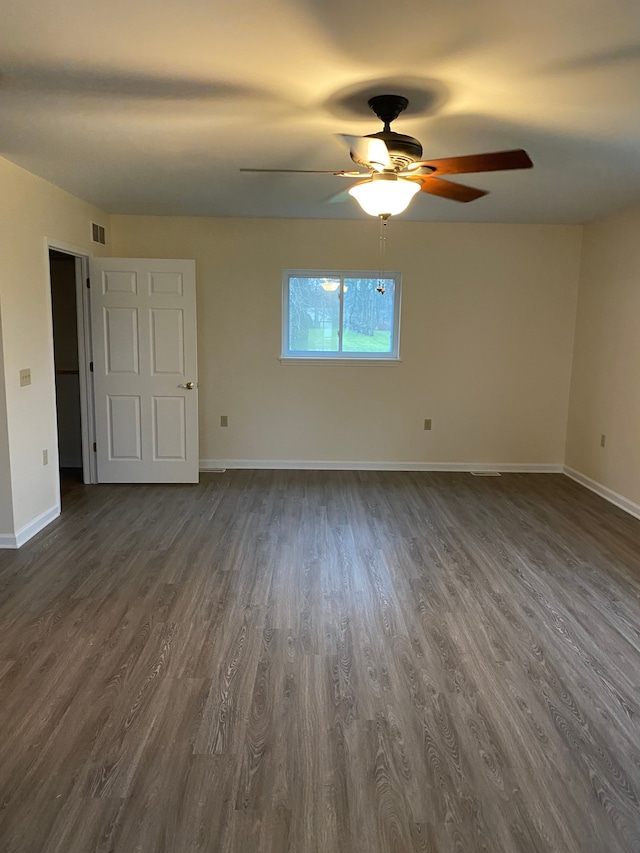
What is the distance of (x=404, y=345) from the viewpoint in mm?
5570

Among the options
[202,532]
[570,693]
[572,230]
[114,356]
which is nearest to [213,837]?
[570,693]

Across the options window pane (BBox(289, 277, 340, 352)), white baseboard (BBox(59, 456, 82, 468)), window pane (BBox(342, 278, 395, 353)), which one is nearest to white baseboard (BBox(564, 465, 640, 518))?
window pane (BBox(342, 278, 395, 353))

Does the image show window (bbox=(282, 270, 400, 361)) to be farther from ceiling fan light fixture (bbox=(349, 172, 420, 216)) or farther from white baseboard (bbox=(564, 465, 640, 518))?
ceiling fan light fixture (bbox=(349, 172, 420, 216))

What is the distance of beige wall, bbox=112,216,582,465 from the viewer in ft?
17.7

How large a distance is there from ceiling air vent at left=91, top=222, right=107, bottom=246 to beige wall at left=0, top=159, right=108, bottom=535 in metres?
0.54

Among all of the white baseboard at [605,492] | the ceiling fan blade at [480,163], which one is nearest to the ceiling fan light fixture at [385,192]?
the ceiling fan blade at [480,163]

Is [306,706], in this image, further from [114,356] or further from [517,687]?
[114,356]

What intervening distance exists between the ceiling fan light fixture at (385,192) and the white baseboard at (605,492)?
340 centimetres

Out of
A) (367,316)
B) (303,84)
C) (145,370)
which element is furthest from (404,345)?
(303,84)

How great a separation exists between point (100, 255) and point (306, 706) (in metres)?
4.43

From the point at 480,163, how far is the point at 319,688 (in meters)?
2.39

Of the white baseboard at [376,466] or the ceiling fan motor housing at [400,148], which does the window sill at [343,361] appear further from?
the ceiling fan motor housing at [400,148]

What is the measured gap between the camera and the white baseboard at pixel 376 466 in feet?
18.7

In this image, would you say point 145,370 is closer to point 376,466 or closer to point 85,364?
point 85,364
